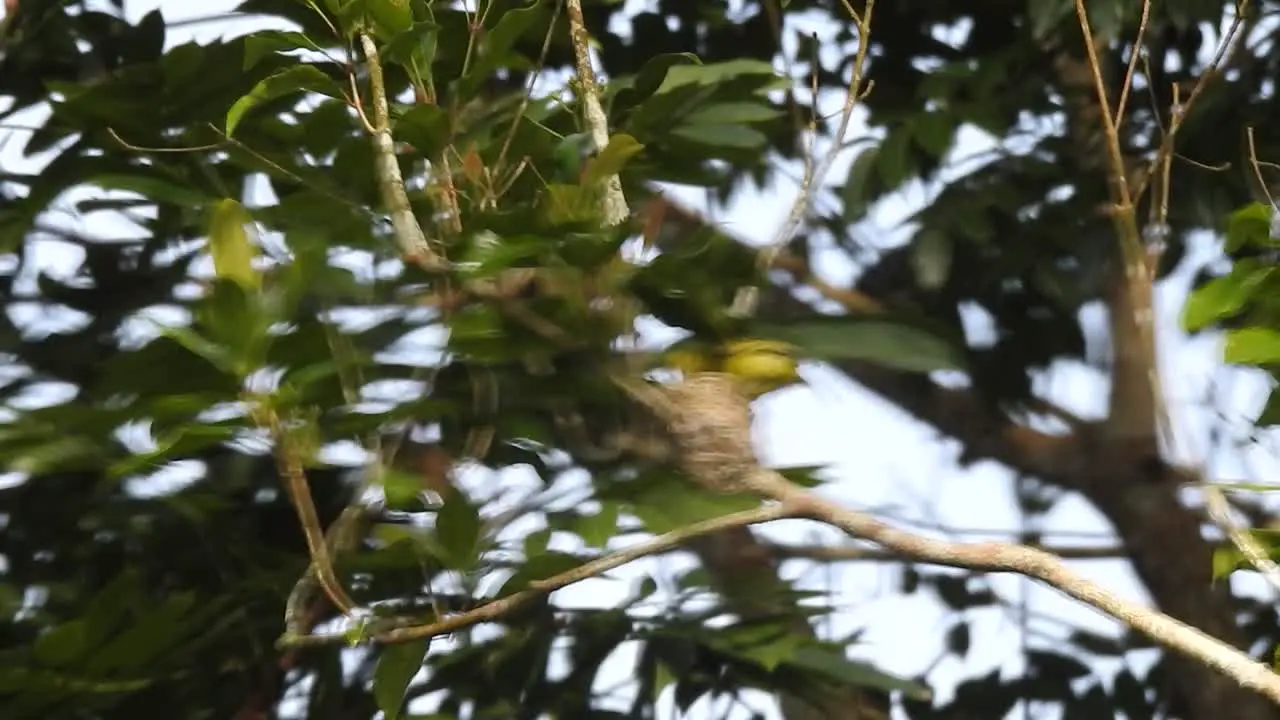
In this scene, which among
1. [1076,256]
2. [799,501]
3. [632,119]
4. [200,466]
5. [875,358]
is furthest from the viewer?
[1076,256]

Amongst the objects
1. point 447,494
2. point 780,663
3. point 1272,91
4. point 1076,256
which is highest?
point 1272,91

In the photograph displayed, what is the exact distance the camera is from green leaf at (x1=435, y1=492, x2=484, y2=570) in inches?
27.0

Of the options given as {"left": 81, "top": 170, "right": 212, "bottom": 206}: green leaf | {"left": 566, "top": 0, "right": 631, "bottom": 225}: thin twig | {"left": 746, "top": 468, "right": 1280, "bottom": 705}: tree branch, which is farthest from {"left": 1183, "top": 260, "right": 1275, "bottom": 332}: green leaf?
{"left": 81, "top": 170, "right": 212, "bottom": 206}: green leaf

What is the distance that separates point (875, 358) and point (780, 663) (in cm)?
33

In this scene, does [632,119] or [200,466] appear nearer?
[632,119]

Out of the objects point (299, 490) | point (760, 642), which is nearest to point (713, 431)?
point (299, 490)

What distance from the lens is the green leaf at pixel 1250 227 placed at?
23.3 inches

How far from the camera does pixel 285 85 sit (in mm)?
668

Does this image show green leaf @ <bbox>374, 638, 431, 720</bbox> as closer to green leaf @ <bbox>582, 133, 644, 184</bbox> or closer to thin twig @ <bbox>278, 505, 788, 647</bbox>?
thin twig @ <bbox>278, 505, 788, 647</bbox>

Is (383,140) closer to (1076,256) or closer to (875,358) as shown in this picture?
(875,358)

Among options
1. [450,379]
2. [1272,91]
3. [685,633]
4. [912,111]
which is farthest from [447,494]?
[1272,91]

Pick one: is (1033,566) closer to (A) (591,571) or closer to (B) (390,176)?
(A) (591,571)

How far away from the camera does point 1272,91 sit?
1054 mm

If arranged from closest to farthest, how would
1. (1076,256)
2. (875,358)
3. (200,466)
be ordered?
(875,358), (200,466), (1076,256)
